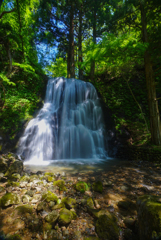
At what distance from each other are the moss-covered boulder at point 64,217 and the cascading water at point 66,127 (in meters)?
4.80

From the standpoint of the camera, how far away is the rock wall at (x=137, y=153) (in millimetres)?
5768

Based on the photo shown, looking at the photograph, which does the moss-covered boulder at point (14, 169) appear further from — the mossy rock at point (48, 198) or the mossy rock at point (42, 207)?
the mossy rock at point (42, 207)

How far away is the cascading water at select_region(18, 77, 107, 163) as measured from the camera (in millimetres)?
6875

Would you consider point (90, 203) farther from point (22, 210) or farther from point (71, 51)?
point (71, 51)

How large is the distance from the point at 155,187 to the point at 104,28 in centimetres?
1568

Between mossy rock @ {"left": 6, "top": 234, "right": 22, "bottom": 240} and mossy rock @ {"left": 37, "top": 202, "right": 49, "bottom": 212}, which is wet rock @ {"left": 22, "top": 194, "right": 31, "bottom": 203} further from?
mossy rock @ {"left": 6, "top": 234, "right": 22, "bottom": 240}

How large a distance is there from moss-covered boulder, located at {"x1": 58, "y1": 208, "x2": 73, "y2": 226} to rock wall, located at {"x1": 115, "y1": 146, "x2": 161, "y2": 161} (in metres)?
5.62

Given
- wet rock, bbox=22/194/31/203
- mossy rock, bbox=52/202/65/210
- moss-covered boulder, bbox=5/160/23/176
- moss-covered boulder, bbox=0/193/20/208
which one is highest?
moss-covered boulder, bbox=5/160/23/176

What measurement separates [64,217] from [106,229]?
0.66 metres

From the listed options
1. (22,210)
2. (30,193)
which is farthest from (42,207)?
(30,193)

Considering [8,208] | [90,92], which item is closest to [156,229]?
[8,208]

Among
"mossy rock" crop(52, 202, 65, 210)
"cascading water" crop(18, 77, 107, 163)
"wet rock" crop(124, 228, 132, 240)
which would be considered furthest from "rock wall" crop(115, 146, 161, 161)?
"mossy rock" crop(52, 202, 65, 210)

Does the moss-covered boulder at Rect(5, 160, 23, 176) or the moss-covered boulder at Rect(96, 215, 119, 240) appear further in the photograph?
the moss-covered boulder at Rect(5, 160, 23, 176)

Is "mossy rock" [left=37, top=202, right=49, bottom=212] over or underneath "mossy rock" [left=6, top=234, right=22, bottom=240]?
over
